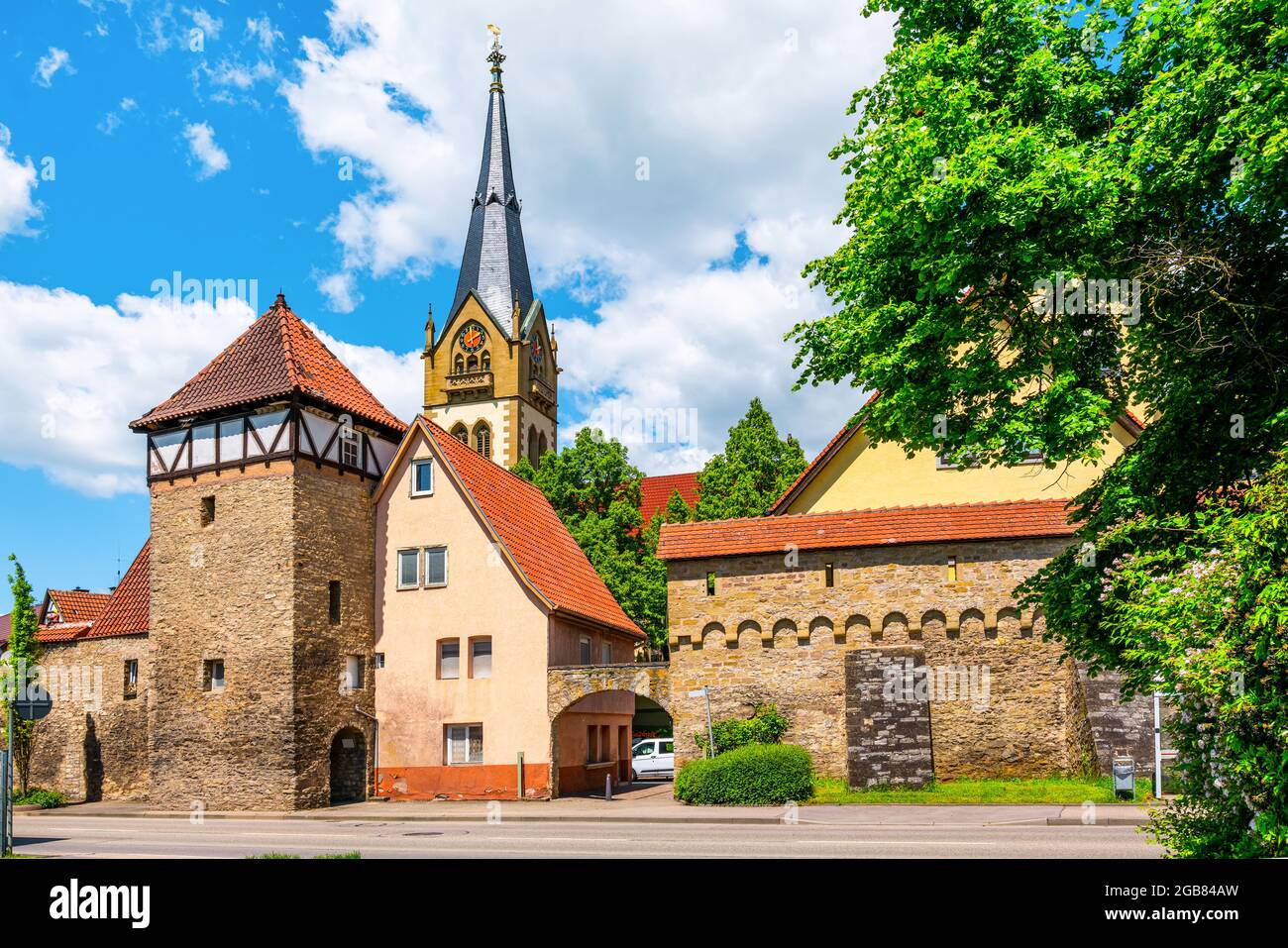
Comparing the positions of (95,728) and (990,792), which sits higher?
(95,728)

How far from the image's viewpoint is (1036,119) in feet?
46.3

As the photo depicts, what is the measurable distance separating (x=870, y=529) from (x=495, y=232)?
179ft

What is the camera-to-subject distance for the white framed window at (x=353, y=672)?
32.1m

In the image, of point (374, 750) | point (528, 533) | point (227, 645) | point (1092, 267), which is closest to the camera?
point (1092, 267)

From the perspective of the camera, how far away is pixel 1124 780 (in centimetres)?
Result: 2234

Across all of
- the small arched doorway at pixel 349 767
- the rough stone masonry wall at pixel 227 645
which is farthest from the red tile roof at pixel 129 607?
the small arched doorway at pixel 349 767

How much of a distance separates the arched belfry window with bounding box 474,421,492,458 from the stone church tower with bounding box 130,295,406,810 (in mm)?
41875

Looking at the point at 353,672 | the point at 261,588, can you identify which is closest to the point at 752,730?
the point at 353,672

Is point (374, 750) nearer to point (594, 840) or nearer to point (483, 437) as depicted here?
point (594, 840)

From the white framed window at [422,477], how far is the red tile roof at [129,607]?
1008cm

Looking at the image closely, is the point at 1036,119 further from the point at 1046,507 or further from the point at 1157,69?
the point at 1046,507

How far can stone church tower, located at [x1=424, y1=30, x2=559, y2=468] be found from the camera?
75.4 m

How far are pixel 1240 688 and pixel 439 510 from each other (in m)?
27.6
